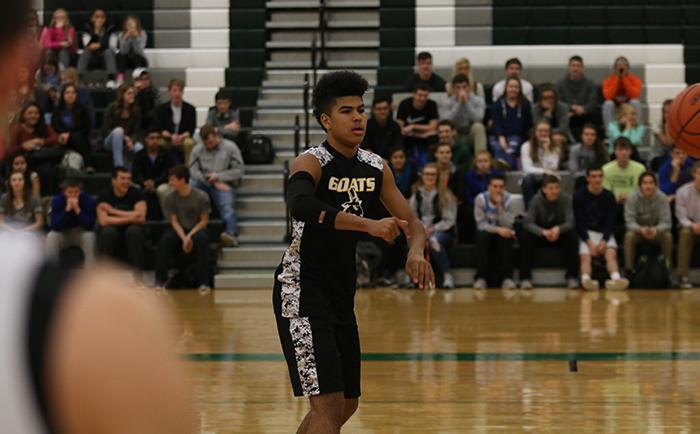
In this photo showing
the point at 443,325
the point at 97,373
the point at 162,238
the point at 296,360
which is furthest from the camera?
the point at 162,238

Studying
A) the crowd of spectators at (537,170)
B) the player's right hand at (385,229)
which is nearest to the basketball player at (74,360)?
the player's right hand at (385,229)

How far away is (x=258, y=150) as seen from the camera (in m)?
15.2

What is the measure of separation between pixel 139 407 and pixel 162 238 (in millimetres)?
12696

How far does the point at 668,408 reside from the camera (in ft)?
22.8

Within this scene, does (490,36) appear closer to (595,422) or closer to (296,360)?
(595,422)

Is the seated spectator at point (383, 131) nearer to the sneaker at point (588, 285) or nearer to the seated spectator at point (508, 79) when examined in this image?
the seated spectator at point (508, 79)

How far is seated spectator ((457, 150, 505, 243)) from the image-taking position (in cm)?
1402

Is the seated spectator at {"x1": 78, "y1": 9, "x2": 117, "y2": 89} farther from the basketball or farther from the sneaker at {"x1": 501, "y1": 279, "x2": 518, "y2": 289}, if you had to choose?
the basketball

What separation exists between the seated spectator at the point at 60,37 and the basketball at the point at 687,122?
9.13m

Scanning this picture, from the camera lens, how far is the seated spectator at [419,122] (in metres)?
14.5

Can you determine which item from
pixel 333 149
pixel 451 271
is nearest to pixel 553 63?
pixel 451 271

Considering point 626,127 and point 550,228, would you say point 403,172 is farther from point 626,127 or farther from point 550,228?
point 626,127

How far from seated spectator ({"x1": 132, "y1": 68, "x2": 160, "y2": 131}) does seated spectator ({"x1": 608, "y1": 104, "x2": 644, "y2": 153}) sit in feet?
17.9

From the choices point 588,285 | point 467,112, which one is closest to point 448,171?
point 467,112
